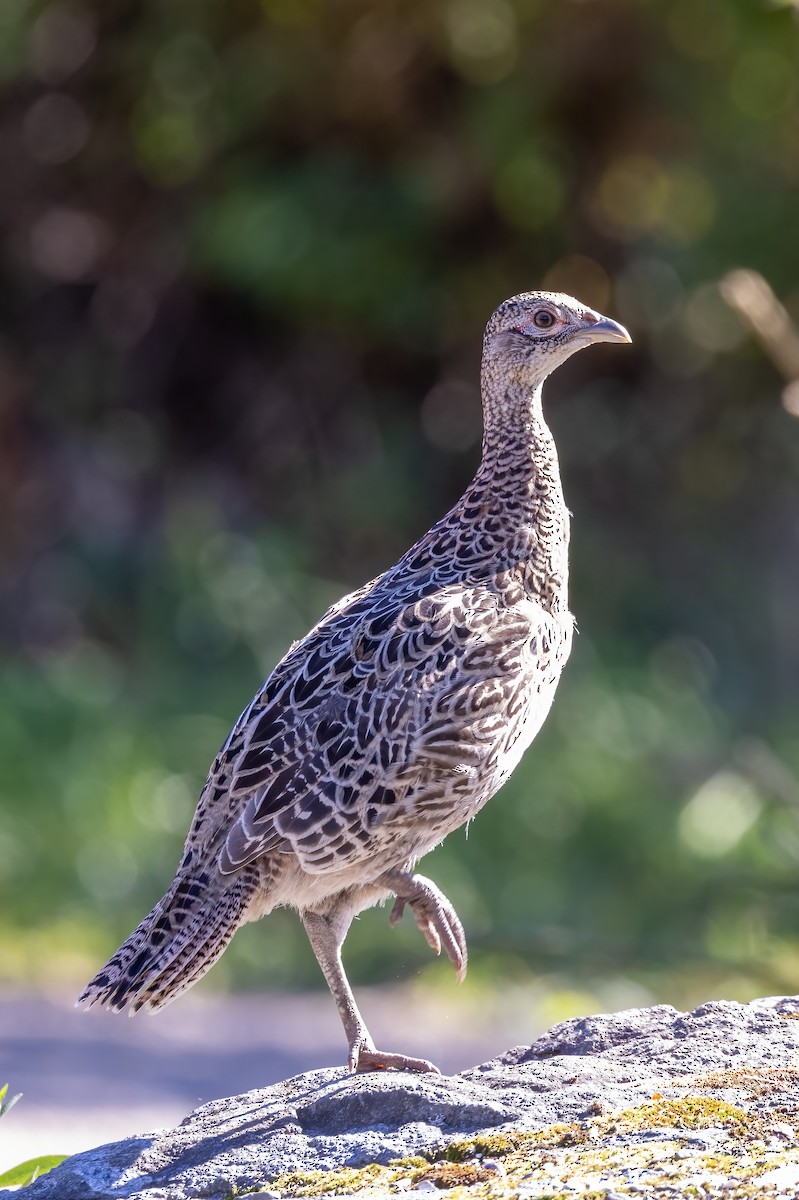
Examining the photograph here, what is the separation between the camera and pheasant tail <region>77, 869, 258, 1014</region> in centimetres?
443

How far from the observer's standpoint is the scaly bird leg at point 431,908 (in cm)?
462

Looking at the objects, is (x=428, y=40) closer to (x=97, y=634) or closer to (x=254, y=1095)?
(x=97, y=634)

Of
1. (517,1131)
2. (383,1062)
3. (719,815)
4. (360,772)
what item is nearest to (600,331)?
(360,772)

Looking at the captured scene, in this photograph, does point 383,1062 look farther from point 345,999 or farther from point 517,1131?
point 517,1131

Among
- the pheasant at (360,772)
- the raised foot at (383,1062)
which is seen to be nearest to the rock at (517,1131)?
the raised foot at (383,1062)

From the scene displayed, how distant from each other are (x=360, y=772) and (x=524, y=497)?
3.58 ft

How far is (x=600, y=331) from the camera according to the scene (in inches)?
200

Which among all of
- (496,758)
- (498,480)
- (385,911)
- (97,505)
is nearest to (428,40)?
(97,505)

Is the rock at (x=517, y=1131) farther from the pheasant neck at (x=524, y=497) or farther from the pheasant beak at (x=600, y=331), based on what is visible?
the pheasant beak at (x=600, y=331)

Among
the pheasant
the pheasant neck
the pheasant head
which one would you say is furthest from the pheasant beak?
the pheasant

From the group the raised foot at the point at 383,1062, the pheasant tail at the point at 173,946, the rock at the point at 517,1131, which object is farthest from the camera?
the pheasant tail at the point at 173,946

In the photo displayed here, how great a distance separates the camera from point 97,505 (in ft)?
45.0

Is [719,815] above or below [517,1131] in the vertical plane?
above

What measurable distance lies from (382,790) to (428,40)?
10126mm
